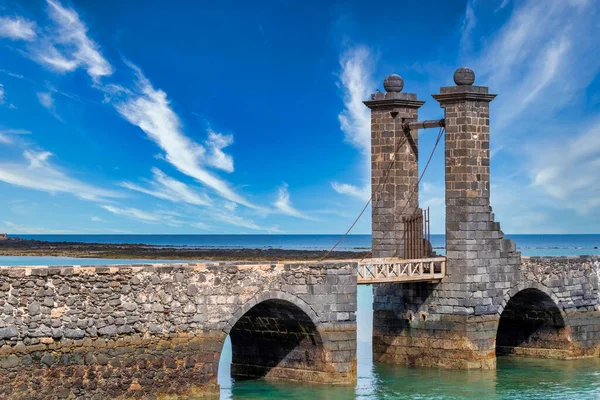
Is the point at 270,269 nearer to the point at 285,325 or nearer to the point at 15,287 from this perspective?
the point at 285,325

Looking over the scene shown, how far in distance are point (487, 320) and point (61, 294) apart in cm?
1193

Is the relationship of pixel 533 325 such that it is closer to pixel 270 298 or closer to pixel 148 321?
pixel 270 298

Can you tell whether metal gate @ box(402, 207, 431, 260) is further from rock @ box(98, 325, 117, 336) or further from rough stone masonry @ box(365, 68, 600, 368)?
rock @ box(98, 325, 117, 336)

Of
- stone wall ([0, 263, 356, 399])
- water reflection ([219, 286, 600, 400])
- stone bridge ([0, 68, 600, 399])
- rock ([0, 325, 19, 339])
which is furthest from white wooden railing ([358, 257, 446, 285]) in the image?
rock ([0, 325, 19, 339])

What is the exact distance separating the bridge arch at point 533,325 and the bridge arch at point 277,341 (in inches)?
285

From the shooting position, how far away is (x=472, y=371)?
27547 mm

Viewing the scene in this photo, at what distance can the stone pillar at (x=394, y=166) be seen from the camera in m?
29.3

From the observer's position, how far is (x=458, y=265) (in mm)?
28078

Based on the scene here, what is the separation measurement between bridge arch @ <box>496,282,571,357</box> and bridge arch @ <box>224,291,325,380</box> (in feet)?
23.7

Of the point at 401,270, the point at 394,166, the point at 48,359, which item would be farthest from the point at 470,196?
the point at 48,359

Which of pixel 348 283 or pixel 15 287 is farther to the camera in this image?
pixel 348 283

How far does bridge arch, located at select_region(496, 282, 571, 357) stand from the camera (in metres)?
30.4

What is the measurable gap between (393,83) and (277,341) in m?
7.89

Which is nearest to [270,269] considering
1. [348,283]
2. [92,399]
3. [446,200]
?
[348,283]
